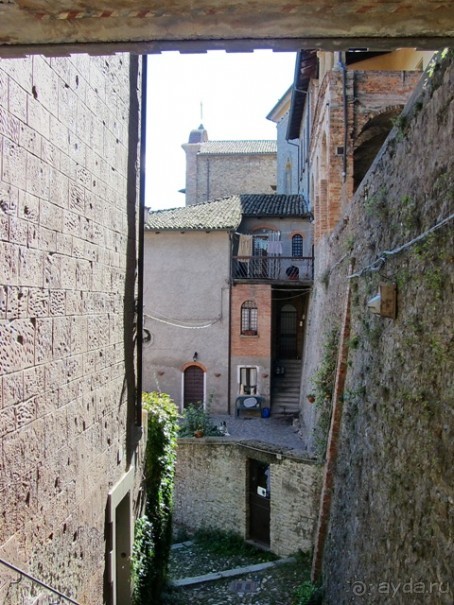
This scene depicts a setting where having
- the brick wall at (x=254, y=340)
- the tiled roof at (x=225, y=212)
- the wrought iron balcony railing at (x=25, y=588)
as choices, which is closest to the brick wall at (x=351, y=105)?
the brick wall at (x=254, y=340)

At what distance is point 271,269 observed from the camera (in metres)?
20.2

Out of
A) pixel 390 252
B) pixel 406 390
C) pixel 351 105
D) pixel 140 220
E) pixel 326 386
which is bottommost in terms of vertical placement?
pixel 326 386

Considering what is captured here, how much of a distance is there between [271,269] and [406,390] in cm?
1571

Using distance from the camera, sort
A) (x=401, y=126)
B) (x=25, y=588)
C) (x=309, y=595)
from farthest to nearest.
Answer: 1. (x=309, y=595)
2. (x=401, y=126)
3. (x=25, y=588)

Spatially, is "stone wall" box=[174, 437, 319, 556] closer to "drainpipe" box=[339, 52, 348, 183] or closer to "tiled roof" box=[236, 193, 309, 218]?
"drainpipe" box=[339, 52, 348, 183]

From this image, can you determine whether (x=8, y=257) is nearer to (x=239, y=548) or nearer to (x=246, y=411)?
(x=239, y=548)

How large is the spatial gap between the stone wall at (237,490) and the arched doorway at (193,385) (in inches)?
244

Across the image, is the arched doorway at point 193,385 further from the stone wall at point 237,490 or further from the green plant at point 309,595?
→ the green plant at point 309,595

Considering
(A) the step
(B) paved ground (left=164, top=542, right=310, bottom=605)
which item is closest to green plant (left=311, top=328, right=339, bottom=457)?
(B) paved ground (left=164, top=542, right=310, bottom=605)

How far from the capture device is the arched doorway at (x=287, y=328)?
23.0 m

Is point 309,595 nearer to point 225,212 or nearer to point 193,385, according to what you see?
point 193,385

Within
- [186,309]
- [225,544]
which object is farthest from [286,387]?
[225,544]

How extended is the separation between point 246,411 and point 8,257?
Answer: 16142 millimetres

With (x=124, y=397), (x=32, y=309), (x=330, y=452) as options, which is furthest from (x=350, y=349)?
(x=32, y=309)
